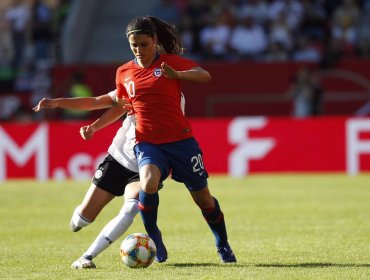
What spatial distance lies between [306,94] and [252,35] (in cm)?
257

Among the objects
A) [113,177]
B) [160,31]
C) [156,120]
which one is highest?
[160,31]

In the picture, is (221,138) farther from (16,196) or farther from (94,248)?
(94,248)

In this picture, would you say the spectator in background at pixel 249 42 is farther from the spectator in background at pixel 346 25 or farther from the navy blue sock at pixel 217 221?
the navy blue sock at pixel 217 221

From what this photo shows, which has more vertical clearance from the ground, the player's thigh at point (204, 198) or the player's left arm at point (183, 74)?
the player's left arm at point (183, 74)

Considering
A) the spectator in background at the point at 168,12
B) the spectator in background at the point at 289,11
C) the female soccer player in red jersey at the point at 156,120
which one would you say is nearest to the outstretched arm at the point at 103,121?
the female soccer player in red jersey at the point at 156,120

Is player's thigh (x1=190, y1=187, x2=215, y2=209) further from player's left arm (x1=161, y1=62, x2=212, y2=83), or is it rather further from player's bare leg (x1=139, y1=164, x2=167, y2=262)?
player's left arm (x1=161, y1=62, x2=212, y2=83)

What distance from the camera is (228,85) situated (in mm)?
25328

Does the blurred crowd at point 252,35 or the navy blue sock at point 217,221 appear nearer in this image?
the navy blue sock at point 217,221

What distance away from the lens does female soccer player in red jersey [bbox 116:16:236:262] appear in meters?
8.93

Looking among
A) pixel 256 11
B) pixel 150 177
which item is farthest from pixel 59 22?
pixel 150 177

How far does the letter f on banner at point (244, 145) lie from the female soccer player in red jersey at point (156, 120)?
12.4 meters

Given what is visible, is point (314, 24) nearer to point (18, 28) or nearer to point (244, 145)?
point (244, 145)

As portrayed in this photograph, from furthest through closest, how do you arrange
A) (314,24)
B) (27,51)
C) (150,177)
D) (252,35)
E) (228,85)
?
(27,51), (314,24), (252,35), (228,85), (150,177)

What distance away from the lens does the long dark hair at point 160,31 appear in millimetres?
8906
